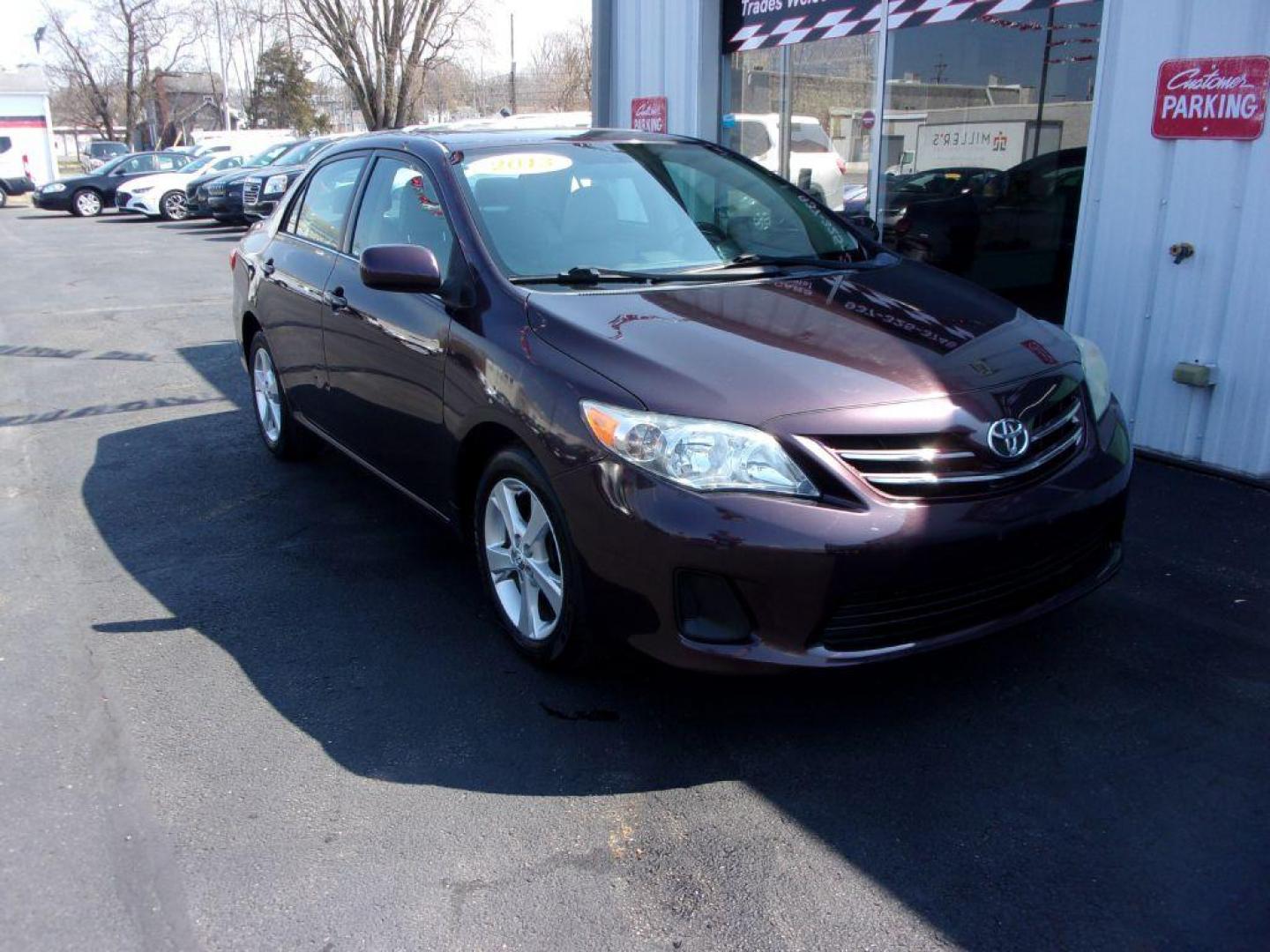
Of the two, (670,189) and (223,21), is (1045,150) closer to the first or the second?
(670,189)

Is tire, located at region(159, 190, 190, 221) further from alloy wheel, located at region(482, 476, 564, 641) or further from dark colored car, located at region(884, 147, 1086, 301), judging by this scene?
alloy wheel, located at region(482, 476, 564, 641)

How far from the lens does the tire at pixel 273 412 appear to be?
5.85 meters

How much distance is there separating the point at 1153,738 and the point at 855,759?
2.91 feet

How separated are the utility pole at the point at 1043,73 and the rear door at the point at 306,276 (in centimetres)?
415

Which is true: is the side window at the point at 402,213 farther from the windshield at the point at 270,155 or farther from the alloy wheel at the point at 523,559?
the windshield at the point at 270,155

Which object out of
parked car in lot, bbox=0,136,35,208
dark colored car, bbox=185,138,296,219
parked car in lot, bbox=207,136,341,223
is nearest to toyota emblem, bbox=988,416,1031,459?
parked car in lot, bbox=207,136,341,223

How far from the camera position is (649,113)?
384 inches

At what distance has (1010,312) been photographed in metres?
3.93

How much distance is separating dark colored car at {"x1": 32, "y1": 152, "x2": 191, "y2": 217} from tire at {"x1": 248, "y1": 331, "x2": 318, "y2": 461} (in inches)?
908

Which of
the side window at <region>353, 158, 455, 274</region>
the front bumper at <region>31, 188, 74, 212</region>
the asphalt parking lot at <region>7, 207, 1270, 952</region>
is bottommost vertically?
the asphalt parking lot at <region>7, 207, 1270, 952</region>

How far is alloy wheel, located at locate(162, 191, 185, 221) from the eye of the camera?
974 inches

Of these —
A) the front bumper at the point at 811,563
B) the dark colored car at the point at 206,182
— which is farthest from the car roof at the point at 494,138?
the dark colored car at the point at 206,182

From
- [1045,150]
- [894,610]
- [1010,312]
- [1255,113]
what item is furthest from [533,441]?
[1045,150]

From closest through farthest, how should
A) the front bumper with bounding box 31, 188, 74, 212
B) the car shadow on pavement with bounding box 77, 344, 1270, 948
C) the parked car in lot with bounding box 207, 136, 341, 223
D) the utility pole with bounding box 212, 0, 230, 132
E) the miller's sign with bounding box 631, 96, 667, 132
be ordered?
1. the car shadow on pavement with bounding box 77, 344, 1270, 948
2. the miller's sign with bounding box 631, 96, 667, 132
3. the parked car in lot with bounding box 207, 136, 341, 223
4. the front bumper with bounding box 31, 188, 74, 212
5. the utility pole with bounding box 212, 0, 230, 132
